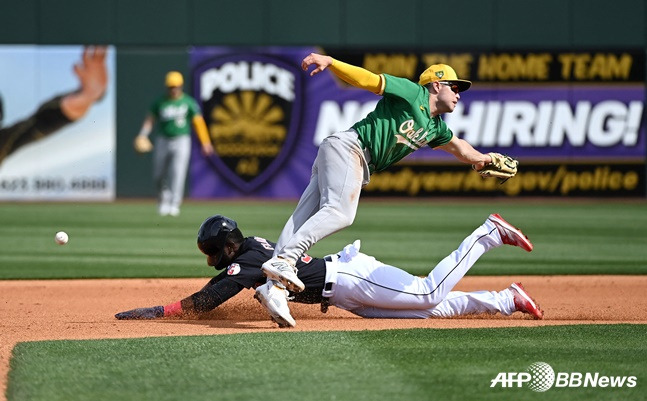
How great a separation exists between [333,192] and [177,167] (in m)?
11.5

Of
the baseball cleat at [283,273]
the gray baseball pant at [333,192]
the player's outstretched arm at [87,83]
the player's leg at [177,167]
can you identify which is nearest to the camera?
the baseball cleat at [283,273]

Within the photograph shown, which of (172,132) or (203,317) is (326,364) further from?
(172,132)

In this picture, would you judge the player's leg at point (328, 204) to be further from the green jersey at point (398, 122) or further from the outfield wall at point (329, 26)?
the outfield wall at point (329, 26)

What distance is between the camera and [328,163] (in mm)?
6660

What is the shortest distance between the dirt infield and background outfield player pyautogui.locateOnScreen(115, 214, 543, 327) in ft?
0.38

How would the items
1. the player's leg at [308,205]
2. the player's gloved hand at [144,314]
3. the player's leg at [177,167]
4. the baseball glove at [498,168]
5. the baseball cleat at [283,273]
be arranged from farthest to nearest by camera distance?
the player's leg at [177,167] → the baseball glove at [498,168] → the player's gloved hand at [144,314] → the player's leg at [308,205] → the baseball cleat at [283,273]

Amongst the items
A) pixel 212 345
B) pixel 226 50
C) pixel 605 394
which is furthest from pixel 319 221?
pixel 226 50

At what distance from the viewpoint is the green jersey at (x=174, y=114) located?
17.9 metres

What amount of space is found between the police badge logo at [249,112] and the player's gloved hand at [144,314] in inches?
546

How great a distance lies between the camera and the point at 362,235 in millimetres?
14273

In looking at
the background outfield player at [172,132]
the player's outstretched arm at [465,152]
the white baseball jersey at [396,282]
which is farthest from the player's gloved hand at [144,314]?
the background outfield player at [172,132]

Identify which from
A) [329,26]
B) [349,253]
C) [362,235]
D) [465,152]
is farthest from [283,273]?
[329,26]

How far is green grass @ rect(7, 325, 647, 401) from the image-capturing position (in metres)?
4.70

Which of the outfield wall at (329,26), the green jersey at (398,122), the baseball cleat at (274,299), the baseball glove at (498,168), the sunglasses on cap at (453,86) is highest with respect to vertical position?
the outfield wall at (329,26)
